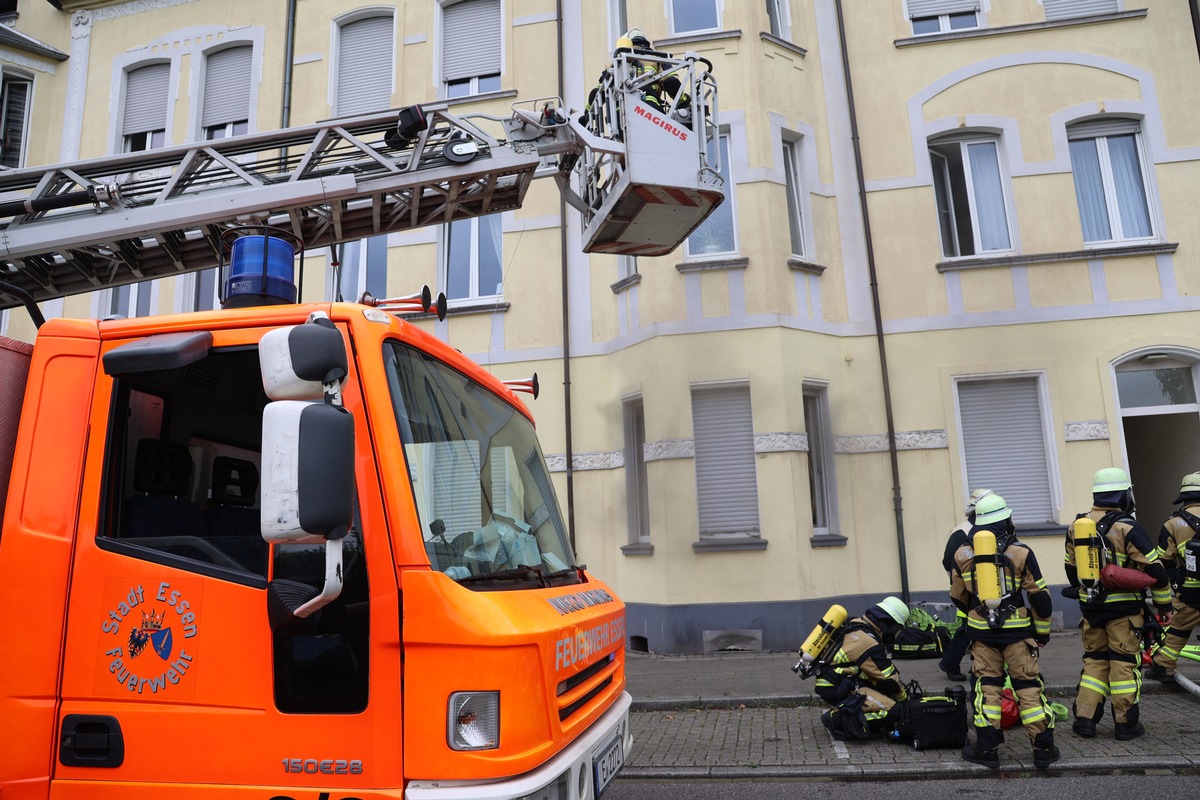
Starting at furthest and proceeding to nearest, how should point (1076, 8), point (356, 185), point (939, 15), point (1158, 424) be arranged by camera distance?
point (1158, 424) < point (939, 15) < point (1076, 8) < point (356, 185)

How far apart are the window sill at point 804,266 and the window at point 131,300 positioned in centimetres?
1005

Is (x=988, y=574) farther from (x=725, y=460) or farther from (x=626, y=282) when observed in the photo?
(x=626, y=282)

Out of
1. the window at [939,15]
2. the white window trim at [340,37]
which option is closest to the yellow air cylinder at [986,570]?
the window at [939,15]

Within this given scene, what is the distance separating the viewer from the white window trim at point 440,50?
12422mm

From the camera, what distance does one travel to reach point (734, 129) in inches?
434

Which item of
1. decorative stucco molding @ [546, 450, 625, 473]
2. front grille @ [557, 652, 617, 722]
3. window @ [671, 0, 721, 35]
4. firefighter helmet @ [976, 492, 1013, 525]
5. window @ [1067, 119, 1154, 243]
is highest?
window @ [671, 0, 721, 35]

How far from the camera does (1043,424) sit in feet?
35.3

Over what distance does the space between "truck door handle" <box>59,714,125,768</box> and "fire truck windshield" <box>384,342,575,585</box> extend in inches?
46.4

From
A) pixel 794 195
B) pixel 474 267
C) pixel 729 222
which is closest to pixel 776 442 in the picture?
pixel 729 222

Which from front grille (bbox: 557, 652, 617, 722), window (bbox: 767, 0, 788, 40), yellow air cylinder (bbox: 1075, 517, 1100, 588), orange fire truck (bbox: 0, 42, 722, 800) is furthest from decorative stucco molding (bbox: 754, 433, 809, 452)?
orange fire truck (bbox: 0, 42, 722, 800)

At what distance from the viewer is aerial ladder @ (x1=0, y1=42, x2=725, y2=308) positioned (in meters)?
4.80

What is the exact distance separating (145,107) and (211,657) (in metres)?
14.2

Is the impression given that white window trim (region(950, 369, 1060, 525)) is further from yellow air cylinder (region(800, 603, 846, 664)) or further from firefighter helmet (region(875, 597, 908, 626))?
yellow air cylinder (region(800, 603, 846, 664))

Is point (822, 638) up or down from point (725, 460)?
down
